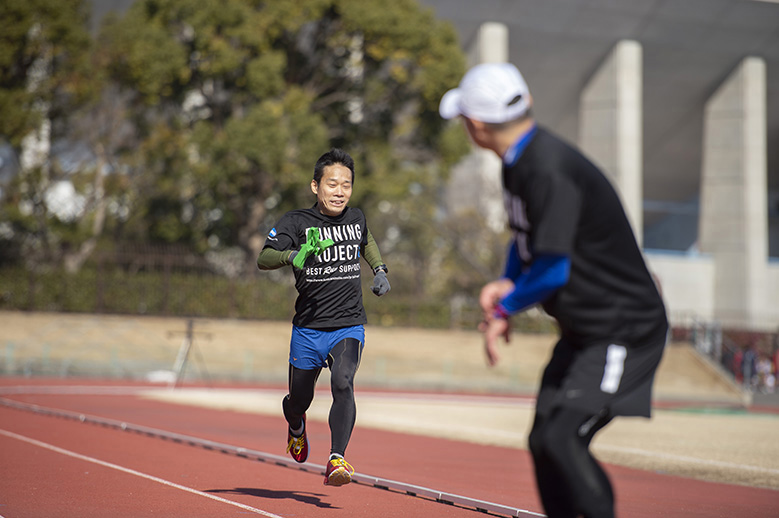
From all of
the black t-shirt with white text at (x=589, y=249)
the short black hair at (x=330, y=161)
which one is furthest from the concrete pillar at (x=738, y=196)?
the black t-shirt with white text at (x=589, y=249)

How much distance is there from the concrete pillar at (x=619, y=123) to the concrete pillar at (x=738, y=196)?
5.09 metres

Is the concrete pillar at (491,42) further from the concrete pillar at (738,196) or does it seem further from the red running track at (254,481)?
the red running track at (254,481)

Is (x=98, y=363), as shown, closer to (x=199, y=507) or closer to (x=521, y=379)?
(x=521, y=379)

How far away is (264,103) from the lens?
3100cm

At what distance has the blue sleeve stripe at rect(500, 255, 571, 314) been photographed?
11.4ft

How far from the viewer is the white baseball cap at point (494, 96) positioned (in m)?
3.60

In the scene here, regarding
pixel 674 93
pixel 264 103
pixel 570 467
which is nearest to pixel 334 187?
pixel 570 467

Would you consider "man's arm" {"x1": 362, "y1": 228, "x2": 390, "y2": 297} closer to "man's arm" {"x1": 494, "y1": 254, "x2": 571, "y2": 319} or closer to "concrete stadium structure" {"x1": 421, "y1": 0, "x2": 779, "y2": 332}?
"man's arm" {"x1": 494, "y1": 254, "x2": 571, "y2": 319}

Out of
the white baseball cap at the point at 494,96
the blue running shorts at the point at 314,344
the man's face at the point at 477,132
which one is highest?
the white baseball cap at the point at 494,96

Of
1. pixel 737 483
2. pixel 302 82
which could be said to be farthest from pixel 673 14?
pixel 737 483

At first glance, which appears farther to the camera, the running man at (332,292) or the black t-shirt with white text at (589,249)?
the running man at (332,292)

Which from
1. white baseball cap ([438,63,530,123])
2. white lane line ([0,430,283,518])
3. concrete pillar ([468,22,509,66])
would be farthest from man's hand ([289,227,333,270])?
concrete pillar ([468,22,509,66])

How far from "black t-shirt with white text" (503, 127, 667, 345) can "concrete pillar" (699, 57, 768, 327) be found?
41846 mm

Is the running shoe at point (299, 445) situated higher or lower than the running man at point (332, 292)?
lower
